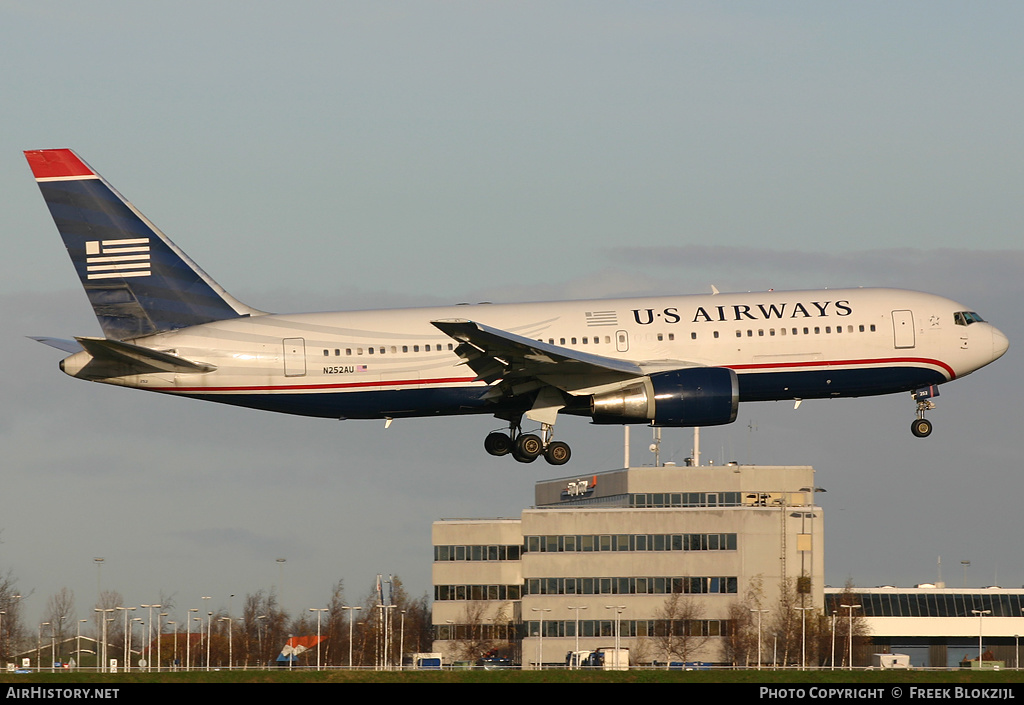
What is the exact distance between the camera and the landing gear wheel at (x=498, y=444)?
159ft

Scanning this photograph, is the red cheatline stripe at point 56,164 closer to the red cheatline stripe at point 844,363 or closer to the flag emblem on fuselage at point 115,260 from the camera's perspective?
the flag emblem on fuselage at point 115,260

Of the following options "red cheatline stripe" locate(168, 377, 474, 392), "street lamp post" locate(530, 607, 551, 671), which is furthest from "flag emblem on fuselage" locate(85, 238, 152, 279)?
"street lamp post" locate(530, 607, 551, 671)

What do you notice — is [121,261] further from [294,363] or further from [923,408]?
[923,408]

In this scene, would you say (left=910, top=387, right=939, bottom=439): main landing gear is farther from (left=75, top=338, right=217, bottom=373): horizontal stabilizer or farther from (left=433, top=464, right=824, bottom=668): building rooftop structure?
(left=433, top=464, right=824, bottom=668): building rooftop structure

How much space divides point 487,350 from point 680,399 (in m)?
6.04

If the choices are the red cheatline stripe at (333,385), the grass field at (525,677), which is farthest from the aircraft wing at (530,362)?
the grass field at (525,677)

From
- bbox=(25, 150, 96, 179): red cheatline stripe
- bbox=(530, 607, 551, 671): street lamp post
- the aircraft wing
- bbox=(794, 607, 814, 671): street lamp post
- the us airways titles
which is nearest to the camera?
the aircraft wing

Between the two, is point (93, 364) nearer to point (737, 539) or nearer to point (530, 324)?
point (530, 324)

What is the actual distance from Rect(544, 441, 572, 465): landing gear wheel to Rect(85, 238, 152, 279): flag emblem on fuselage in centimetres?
1400

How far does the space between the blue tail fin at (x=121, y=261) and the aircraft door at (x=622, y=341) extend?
11.7 metres

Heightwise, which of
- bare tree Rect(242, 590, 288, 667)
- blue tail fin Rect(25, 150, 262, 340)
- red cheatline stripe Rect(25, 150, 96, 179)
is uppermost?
red cheatline stripe Rect(25, 150, 96, 179)

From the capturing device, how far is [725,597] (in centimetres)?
9819

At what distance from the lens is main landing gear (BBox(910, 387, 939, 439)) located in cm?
4828

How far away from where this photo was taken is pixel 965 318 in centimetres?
4784
